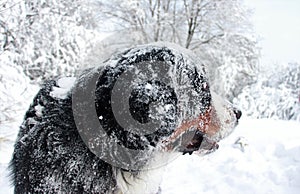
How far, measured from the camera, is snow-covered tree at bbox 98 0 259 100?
62.6 feet

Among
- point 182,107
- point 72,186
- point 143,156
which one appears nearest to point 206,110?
point 182,107

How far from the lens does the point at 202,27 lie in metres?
20.4

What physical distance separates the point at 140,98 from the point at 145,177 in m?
0.61

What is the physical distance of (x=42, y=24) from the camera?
10.4 m

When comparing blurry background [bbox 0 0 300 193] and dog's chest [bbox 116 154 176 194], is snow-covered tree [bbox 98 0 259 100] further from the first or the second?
dog's chest [bbox 116 154 176 194]

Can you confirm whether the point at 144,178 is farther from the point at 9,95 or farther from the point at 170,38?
the point at 170,38

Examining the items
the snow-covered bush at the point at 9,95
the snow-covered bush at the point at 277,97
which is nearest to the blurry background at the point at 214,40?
the snow-covered bush at the point at 277,97

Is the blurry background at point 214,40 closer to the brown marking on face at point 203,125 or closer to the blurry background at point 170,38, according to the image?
the blurry background at point 170,38

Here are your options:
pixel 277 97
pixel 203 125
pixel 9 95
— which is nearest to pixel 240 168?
pixel 203 125

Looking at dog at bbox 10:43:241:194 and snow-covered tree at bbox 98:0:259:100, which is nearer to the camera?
dog at bbox 10:43:241:194

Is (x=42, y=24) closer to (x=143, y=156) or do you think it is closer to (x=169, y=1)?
(x=143, y=156)

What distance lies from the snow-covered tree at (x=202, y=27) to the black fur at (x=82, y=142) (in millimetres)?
17051

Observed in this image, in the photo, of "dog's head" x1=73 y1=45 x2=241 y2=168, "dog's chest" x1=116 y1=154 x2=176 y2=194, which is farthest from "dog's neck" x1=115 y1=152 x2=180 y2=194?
"dog's head" x1=73 y1=45 x2=241 y2=168

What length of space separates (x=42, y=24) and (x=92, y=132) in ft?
30.5
